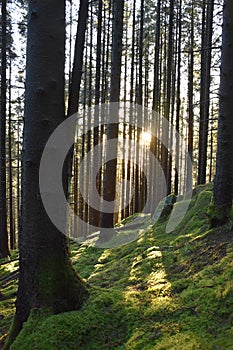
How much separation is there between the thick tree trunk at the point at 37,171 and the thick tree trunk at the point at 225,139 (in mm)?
3289

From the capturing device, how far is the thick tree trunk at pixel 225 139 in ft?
18.3

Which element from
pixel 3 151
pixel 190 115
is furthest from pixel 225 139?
pixel 190 115

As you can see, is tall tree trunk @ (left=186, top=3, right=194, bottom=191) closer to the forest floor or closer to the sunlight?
the sunlight

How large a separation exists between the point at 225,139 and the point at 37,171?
3654 millimetres

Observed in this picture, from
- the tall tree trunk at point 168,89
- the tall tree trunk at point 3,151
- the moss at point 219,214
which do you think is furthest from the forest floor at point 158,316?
the tall tree trunk at point 168,89

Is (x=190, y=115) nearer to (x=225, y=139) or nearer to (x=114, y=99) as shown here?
(x=114, y=99)

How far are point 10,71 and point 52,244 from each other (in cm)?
2118

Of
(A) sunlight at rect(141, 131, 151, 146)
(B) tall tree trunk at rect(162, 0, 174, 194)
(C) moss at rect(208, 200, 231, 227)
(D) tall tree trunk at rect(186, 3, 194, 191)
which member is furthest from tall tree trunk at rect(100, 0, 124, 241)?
(A) sunlight at rect(141, 131, 151, 146)

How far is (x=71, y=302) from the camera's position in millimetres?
3244

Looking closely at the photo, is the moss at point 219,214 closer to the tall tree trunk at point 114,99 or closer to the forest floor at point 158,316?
the forest floor at point 158,316

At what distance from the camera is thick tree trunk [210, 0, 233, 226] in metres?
5.57

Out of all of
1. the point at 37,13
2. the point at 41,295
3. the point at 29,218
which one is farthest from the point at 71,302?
the point at 37,13

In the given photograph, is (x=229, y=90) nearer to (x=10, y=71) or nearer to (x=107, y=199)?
(x=107, y=199)

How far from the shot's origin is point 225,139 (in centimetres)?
561
